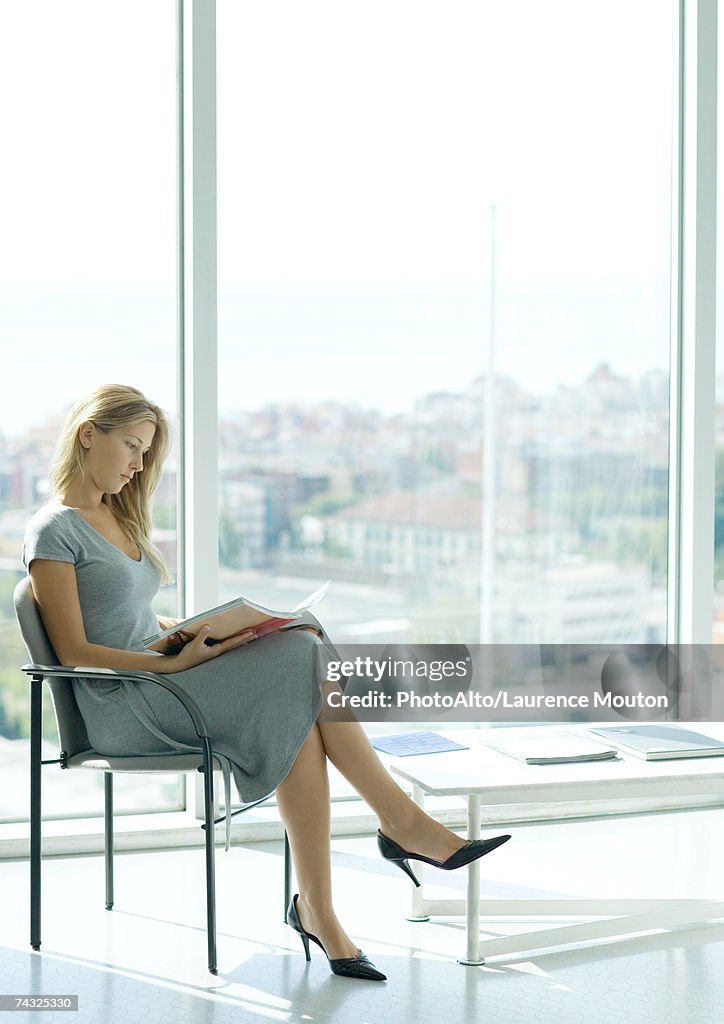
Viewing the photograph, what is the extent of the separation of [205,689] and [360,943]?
667 mm

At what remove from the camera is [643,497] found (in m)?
3.79

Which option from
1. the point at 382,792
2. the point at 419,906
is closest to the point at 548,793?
the point at 382,792

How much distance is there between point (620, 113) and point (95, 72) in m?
1.64

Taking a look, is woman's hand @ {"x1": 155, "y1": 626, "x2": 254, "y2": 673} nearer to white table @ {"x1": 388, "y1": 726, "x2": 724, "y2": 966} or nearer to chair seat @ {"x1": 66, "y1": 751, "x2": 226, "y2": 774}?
chair seat @ {"x1": 66, "y1": 751, "x2": 226, "y2": 774}

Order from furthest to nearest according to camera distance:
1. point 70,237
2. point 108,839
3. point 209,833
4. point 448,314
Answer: point 448,314 < point 70,237 < point 108,839 < point 209,833

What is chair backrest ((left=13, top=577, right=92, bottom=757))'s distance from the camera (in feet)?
8.13

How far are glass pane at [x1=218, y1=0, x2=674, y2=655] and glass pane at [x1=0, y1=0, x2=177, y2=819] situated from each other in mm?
207

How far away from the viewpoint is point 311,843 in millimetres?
2373

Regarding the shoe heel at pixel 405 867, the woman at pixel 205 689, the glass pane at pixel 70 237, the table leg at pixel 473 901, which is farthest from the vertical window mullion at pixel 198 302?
the table leg at pixel 473 901

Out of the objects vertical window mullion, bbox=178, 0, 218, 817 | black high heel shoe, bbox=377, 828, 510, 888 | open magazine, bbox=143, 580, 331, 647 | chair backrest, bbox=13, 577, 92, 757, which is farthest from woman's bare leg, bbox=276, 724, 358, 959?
vertical window mullion, bbox=178, 0, 218, 817

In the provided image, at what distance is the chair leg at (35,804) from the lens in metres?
2.48

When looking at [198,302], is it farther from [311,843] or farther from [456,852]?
[456,852]

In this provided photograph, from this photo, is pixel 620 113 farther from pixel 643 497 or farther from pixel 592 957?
pixel 592 957

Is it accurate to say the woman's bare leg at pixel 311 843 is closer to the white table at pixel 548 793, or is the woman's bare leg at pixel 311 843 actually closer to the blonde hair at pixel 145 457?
the white table at pixel 548 793
